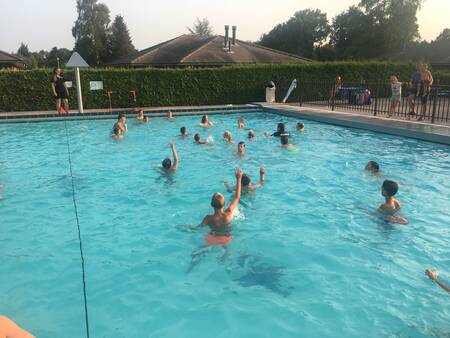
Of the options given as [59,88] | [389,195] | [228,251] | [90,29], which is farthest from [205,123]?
[90,29]

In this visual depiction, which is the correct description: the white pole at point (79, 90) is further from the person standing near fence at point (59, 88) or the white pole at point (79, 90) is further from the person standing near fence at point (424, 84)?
the person standing near fence at point (424, 84)

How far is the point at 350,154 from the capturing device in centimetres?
1150

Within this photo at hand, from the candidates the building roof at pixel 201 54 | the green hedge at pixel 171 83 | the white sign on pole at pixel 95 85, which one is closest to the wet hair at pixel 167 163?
the white sign on pole at pixel 95 85

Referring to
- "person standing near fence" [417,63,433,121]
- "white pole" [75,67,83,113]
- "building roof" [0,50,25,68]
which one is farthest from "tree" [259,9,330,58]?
"person standing near fence" [417,63,433,121]

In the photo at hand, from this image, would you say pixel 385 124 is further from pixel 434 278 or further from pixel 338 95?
pixel 434 278

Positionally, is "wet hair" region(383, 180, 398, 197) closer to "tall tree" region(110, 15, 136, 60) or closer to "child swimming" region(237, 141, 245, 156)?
"child swimming" region(237, 141, 245, 156)

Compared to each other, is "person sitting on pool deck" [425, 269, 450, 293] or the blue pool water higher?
"person sitting on pool deck" [425, 269, 450, 293]

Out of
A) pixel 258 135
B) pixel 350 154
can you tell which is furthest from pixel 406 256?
pixel 258 135

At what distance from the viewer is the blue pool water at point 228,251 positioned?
4285mm

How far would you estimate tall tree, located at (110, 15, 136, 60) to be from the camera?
67.2 m

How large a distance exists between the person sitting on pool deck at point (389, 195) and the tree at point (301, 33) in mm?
68534

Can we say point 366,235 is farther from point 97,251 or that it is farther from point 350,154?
point 350,154

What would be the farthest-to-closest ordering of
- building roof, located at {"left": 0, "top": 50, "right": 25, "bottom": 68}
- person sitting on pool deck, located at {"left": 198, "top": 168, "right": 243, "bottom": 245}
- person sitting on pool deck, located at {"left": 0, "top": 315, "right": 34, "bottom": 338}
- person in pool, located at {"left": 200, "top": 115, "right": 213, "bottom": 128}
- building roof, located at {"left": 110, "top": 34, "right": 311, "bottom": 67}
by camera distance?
building roof, located at {"left": 110, "top": 34, "right": 311, "bottom": 67}
building roof, located at {"left": 0, "top": 50, "right": 25, "bottom": 68}
person in pool, located at {"left": 200, "top": 115, "right": 213, "bottom": 128}
person sitting on pool deck, located at {"left": 198, "top": 168, "right": 243, "bottom": 245}
person sitting on pool deck, located at {"left": 0, "top": 315, "right": 34, "bottom": 338}

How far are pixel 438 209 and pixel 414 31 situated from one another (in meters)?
65.5
